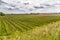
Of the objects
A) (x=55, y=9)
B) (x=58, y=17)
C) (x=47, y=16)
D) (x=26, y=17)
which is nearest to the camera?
(x=55, y=9)

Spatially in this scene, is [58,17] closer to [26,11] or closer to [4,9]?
[26,11]

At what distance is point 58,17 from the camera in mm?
5969

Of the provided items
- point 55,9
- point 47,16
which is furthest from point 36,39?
point 47,16

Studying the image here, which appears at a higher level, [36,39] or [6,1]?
[6,1]

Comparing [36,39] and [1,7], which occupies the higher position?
[1,7]

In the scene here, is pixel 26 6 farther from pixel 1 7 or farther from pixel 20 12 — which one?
pixel 1 7

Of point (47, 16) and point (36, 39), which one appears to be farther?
point (47, 16)

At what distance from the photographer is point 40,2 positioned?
574 centimetres

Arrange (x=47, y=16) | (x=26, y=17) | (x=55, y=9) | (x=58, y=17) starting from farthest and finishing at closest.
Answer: (x=26, y=17) → (x=47, y=16) → (x=58, y=17) → (x=55, y=9)

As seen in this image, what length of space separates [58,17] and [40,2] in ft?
3.13

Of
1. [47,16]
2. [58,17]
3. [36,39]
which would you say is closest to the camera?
[36,39]

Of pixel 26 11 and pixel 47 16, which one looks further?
pixel 47 16

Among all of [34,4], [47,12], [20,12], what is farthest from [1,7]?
[47,12]

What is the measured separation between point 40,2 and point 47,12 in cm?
49
